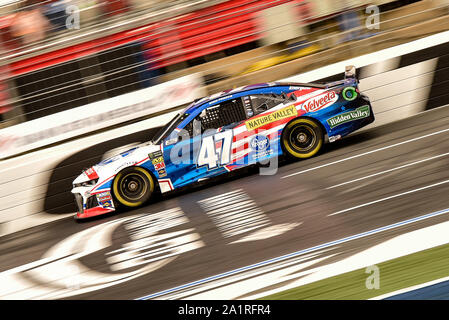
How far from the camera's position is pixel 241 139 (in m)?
8.80

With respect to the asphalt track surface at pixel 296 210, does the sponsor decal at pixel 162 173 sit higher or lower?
higher

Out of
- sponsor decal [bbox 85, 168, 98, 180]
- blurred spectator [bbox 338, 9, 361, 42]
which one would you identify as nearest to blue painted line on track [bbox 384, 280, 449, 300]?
sponsor decal [bbox 85, 168, 98, 180]

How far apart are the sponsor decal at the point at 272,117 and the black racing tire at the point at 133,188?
5.45 feet

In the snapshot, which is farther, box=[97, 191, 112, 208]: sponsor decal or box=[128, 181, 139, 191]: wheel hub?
box=[128, 181, 139, 191]: wheel hub

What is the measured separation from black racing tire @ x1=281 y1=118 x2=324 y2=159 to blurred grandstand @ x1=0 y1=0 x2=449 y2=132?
7.73ft

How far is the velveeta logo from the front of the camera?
29.4 feet

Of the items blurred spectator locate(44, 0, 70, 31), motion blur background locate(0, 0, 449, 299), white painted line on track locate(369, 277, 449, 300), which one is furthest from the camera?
blurred spectator locate(44, 0, 70, 31)

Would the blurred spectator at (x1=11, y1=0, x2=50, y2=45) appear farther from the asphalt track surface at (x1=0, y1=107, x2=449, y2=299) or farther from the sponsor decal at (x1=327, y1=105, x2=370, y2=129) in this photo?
the sponsor decal at (x1=327, y1=105, x2=370, y2=129)

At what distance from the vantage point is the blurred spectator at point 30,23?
34.7ft

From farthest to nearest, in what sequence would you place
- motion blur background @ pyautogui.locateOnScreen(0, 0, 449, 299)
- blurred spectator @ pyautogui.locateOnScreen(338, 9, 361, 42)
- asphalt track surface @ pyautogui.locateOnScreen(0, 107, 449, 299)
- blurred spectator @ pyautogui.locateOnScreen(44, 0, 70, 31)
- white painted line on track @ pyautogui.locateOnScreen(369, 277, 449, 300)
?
blurred spectator @ pyautogui.locateOnScreen(338, 9, 361, 42)
blurred spectator @ pyautogui.locateOnScreen(44, 0, 70, 31)
motion blur background @ pyautogui.locateOnScreen(0, 0, 449, 299)
asphalt track surface @ pyautogui.locateOnScreen(0, 107, 449, 299)
white painted line on track @ pyautogui.locateOnScreen(369, 277, 449, 300)

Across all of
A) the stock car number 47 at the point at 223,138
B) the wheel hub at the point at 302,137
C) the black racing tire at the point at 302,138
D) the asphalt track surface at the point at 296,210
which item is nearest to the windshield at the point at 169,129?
the stock car number 47 at the point at 223,138

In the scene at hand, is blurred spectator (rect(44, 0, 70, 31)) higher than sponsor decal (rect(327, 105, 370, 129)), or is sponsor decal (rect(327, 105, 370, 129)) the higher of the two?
blurred spectator (rect(44, 0, 70, 31))

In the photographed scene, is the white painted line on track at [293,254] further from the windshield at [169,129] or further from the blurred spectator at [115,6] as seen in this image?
the blurred spectator at [115,6]
